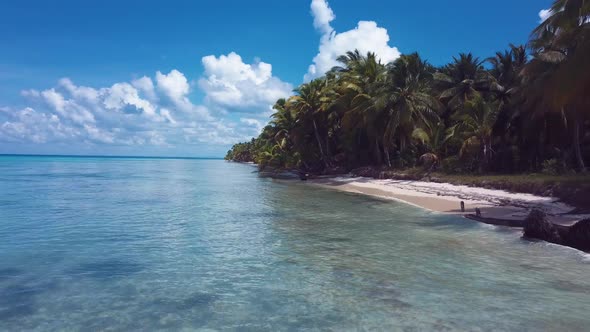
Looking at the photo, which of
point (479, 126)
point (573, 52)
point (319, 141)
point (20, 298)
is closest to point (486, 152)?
point (479, 126)

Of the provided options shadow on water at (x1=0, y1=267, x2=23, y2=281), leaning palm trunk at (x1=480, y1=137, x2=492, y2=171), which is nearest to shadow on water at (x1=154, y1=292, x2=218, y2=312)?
shadow on water at (x1=0, y1=267, x2=23, y2=281)

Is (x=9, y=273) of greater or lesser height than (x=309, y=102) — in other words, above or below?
below

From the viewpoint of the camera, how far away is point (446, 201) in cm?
2225

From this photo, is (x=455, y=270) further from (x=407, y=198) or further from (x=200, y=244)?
(x=407, y=198)

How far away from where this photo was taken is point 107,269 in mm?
10328

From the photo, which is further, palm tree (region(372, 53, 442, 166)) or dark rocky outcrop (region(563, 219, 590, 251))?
palm tree (region(372, 53, 442, 166))

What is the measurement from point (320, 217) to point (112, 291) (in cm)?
1141

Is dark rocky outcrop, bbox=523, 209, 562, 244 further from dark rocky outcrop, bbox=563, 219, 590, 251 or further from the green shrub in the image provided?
the green shrub

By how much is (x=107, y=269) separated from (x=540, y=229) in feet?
42.2

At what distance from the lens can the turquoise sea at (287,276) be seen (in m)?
7.09

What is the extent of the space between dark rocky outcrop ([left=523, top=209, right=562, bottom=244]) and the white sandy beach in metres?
2.32

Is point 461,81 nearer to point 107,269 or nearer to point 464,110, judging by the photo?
point 464,110

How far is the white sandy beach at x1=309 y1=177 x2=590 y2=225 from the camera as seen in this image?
54.1 feet

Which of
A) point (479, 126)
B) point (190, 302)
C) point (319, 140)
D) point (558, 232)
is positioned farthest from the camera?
point (319, 140)
